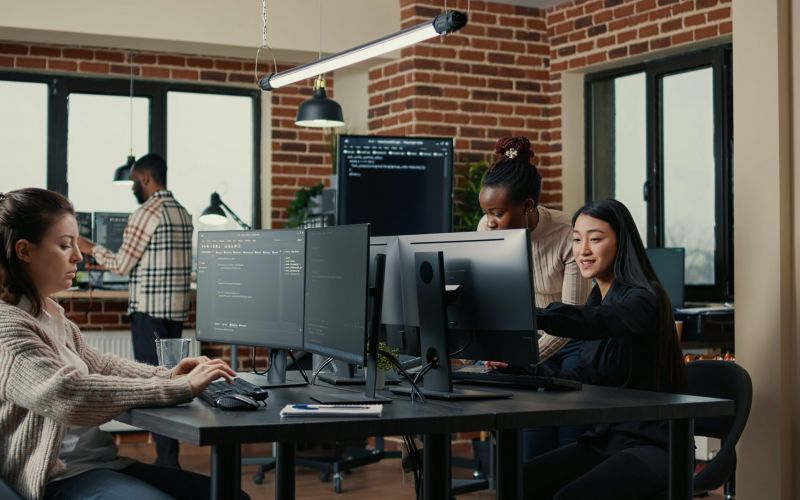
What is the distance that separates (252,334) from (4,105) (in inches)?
169

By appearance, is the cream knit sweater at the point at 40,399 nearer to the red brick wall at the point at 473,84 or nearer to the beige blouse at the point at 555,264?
the beige blouse at the point at 555,264

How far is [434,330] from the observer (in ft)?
9.30

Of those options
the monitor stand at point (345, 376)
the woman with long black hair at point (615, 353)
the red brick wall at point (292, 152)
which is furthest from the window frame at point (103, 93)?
the woman with long black hair at point (615, 353)

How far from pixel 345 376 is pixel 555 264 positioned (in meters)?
0.86

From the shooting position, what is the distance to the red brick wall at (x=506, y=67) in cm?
657

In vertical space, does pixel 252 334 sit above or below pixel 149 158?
below

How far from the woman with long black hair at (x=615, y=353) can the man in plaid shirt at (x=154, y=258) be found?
295 cm

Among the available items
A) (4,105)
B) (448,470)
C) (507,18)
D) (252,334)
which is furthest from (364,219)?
(448,470)

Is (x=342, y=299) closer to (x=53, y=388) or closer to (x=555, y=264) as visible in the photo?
(x=53, y=388)

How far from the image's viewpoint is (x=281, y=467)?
3.14m

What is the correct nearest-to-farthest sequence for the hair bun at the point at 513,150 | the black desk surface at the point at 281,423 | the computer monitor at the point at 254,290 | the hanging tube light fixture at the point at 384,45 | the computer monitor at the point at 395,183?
the black desk surface at the point at 281,423, the computer monitor at the point at 254,290, the hanging tube light fixture at the point at 384,45, the hair bun at the point at 513,150, the computer monitor at the point at 395,183

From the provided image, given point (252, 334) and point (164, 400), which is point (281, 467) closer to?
point (252, 334)

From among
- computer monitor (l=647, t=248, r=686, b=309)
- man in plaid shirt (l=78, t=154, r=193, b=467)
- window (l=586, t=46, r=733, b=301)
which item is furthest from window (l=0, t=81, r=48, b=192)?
computer monitor (l=647, t=248, r=686, b=309)

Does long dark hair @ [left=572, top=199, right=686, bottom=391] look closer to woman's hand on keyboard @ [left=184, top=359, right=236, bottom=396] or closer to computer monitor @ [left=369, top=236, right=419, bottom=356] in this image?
computer monitor @ [left=369, top=236, right=419, bottom=356]
